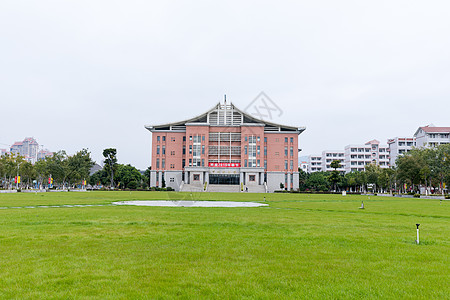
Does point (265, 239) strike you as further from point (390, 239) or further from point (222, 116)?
point (222, 116)

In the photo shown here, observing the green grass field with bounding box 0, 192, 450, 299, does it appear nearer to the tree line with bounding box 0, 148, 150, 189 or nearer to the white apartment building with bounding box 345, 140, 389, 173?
the tree line with bounding box 0, 148, 150, 189

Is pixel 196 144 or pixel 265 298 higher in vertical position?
pixel 196 144

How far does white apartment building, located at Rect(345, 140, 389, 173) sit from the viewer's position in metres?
142

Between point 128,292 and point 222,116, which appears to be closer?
point 128,292

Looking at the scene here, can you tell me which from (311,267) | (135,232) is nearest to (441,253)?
(311,267)

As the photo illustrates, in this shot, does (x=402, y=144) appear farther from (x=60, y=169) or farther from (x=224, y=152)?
(x=60, y=169)

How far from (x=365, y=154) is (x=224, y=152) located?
78.2 meters

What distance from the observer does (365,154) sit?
143 metres

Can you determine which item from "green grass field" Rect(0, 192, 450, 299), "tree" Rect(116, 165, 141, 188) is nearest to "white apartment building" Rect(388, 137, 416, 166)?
"tree" Rect(116, 165, 141, 188)

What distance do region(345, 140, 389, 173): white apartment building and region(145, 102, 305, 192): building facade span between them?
192ft

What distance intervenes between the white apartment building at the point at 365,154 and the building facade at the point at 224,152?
58551 millimetres

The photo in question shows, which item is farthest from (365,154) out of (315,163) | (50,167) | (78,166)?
(50,167)

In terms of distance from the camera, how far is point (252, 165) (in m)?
91.8

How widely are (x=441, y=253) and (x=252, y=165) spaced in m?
82.9
